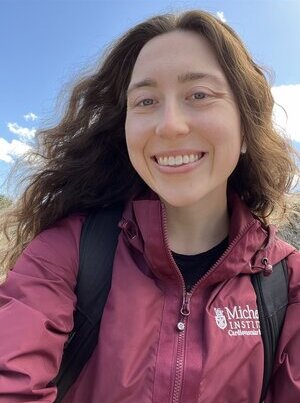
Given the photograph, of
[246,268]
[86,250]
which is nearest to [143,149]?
[86,250]

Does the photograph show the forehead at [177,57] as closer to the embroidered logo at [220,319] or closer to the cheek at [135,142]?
the cheek at [135,142]

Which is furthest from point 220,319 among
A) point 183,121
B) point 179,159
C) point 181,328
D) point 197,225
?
point 183,121

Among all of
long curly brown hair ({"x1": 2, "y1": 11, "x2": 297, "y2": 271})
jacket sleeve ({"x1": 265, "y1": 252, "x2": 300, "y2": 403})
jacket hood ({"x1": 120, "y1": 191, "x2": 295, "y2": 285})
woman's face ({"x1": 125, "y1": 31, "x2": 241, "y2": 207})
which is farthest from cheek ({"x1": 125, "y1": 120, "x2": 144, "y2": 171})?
jacket sleeve ({"x1": 265, "y1": 252, "x2": 300, "y2": 403})

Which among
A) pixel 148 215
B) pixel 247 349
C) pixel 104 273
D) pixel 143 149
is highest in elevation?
pixel 143 149

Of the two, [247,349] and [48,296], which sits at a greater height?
[48,296]

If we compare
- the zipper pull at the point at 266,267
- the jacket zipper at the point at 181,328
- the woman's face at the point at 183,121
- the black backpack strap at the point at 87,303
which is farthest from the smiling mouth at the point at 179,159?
the zipper pull at the point at 266,267

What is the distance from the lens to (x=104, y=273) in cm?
183

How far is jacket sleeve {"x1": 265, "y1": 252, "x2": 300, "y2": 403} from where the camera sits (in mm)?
1802

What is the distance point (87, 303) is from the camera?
5.84ft

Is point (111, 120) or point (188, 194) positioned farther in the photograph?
point (111, 120)

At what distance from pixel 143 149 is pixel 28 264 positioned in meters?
0.75

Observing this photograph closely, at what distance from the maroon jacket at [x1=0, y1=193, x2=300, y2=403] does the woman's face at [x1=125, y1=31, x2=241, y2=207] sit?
19cm

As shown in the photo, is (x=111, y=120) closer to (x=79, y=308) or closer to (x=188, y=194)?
(x=188, y=194)

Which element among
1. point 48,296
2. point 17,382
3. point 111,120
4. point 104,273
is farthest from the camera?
point 111,120
